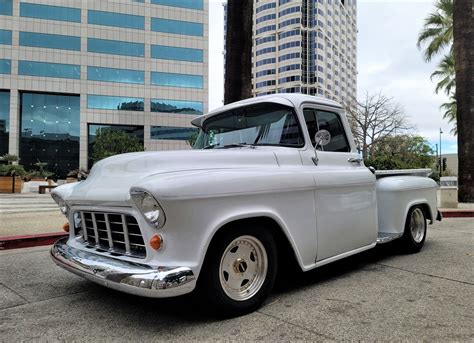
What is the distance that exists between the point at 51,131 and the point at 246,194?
55.3m

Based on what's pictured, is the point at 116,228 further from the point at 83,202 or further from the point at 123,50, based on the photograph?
the point at 123,50

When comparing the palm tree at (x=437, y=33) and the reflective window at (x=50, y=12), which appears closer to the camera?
the palm tree at (x=437, y=33)

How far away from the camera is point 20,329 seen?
322 centimetres

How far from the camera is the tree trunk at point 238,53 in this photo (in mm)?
9055

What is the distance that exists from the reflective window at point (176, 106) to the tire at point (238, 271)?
50578 mm

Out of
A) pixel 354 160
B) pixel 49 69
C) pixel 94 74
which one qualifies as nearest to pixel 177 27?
pixel 94 74

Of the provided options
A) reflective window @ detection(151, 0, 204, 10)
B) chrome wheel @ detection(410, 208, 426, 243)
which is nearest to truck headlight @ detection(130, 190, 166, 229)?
chrome wheel @ detection(410, 208, 426, 243)

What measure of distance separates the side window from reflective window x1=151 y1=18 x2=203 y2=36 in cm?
5232

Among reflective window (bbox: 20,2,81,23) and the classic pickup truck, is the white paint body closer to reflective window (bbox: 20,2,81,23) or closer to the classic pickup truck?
the classic pickup truck

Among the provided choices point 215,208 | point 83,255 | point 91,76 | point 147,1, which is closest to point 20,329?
point 83,255

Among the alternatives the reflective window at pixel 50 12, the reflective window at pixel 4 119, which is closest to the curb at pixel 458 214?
the reflective window at pixel 50 12

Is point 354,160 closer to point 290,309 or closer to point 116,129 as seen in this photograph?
point 290,309

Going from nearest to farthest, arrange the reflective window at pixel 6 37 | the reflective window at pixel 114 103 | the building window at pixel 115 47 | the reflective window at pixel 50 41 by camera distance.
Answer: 1. the reflective window at pixel 6 37
2. the reflective window at pixel 50 41
3. the building window at pixel 115 47
4. the reflective window at pixel 114 103

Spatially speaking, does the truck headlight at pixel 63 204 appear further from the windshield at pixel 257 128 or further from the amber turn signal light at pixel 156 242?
the windshield at pixel 257 128
